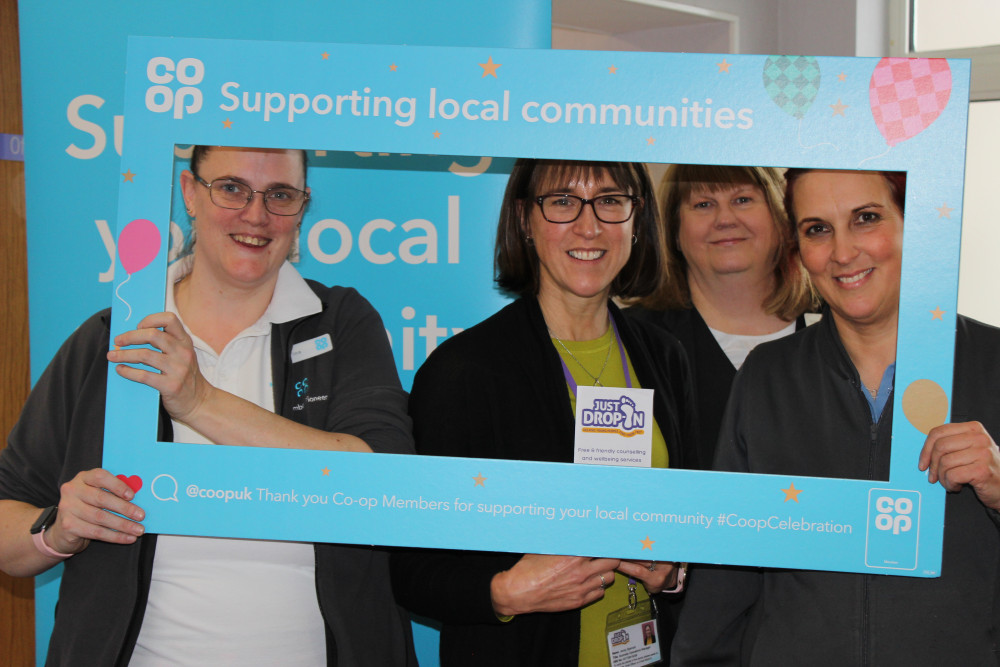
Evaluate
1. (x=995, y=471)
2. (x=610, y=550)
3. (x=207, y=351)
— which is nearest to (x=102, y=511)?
(x=207, y=351)

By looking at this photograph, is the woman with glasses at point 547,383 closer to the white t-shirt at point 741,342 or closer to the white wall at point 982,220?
the white t-shirt at point 741,342

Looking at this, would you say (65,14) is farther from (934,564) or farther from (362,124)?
(934,564)

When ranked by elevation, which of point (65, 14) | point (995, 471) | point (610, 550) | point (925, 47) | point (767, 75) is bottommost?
point (610, 550)

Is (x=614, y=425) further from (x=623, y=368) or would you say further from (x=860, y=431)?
(x=860, y=431)

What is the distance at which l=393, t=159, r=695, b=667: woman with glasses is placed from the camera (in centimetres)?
155

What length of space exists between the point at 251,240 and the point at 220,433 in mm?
385

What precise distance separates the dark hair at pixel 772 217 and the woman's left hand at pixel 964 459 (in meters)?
0.34

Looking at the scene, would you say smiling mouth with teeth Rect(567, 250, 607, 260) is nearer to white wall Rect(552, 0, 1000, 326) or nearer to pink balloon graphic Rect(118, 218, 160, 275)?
pink balloon graphic Rect(118, 218, 160, 275)

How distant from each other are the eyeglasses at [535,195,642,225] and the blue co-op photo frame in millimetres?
126

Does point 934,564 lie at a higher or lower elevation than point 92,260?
lower

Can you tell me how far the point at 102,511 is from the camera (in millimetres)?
1478

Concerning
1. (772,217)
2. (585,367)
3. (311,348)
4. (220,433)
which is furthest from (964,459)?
(220,433)

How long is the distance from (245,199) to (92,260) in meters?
0.72

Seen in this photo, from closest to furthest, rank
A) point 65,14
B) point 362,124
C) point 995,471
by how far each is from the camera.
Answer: point 995,471
point 362,124
point 65,14
